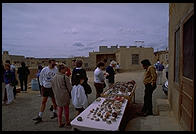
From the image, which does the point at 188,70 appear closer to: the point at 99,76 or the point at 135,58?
the point at 99,76

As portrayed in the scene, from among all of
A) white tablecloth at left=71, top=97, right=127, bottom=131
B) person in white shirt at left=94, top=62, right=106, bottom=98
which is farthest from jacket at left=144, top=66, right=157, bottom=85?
white tablecloth at left=71, top=97, right=127, bottom=131

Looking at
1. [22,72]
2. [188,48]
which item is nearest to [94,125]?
[188,48]

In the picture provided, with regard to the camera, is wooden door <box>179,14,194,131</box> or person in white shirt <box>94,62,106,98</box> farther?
person in white shirt <box>94,62,106,98</box>

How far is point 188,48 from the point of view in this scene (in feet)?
7.27

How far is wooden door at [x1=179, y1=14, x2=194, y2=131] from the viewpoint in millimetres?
2009

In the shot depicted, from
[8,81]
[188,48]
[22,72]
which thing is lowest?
[8,81]

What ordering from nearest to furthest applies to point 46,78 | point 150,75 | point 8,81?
point 46,78 → point 150,75 → point 8,81

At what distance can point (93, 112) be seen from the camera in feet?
9.29

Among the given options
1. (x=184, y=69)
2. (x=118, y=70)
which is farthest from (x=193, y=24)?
(x=118, y=70)

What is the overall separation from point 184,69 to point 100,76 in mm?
2663

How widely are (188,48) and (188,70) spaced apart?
35 centimetres

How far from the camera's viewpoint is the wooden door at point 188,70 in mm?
2009

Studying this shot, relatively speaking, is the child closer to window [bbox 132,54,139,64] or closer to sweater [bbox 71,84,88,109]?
sweater [bbox 71,84,88,109]

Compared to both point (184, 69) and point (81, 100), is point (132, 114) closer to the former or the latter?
point (81, 100)
